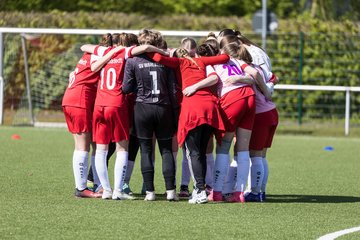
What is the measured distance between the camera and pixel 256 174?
11.2 m

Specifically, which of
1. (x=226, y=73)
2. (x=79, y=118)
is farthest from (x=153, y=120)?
(x=226, y=73)

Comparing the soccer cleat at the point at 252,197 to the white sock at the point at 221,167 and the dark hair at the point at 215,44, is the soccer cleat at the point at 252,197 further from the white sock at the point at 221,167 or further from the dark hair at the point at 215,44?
the dark hair at the point at 215,44

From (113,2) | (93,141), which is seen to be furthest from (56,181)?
(113,2)

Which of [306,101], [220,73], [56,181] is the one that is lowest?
[306,101]

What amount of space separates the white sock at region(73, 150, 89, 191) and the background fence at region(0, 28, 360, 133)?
465 inches

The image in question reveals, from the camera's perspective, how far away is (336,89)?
22.5m

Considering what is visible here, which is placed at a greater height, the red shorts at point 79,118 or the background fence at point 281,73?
the red shorts at point 79,118

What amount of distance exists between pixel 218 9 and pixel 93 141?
23.1m

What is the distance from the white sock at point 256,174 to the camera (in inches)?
441

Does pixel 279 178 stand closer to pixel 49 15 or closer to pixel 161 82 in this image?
pixel 161 82

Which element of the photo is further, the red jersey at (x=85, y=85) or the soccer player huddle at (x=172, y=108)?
the red jersey at (x=85, y=85)

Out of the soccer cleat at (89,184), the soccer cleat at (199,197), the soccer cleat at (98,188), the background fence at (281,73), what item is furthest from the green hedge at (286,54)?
the soccer cleat at (199,197)

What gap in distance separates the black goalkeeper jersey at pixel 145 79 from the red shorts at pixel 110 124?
230 mm

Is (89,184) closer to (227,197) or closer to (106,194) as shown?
(106,194)
